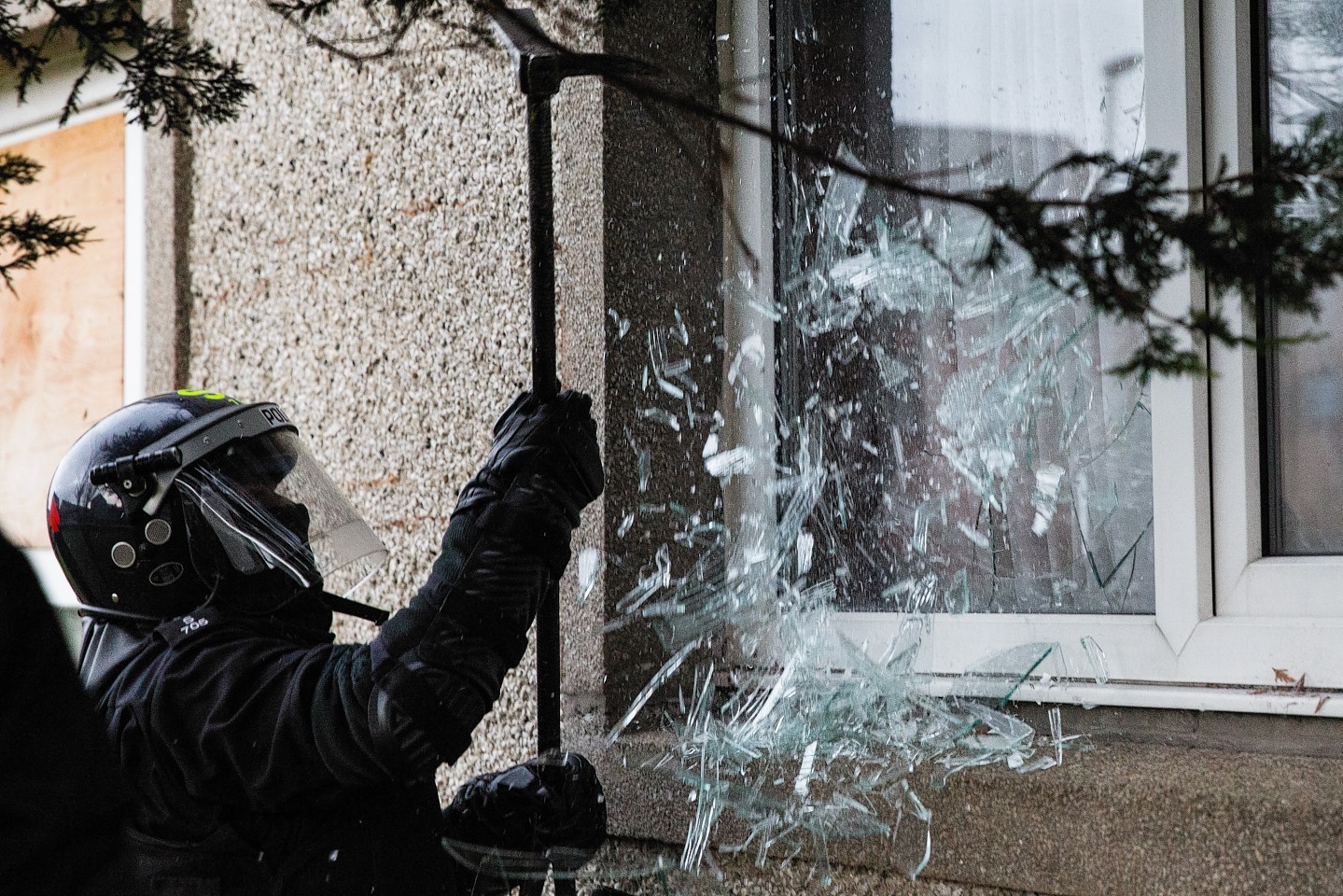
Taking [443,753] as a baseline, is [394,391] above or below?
above

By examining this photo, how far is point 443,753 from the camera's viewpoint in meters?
1.98

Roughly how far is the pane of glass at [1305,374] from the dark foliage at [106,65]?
1823 mm

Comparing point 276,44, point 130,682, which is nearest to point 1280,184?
point 130,682

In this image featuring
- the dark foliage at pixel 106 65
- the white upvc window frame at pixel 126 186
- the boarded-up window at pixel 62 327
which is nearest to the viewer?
the dark foliage at pixel 106 65

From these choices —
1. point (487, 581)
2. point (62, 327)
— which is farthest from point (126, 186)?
point (487, 581)

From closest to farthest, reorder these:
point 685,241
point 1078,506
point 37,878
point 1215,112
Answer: point 37,878 < point 1215,112 < point 1078,506 < point 685,241

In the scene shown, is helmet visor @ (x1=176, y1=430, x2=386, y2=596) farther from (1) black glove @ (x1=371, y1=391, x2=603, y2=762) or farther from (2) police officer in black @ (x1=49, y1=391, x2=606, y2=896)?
(1) black glove @ (x1=371, y1=391, x2=603, y2=762)

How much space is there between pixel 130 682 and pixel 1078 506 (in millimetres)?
1699

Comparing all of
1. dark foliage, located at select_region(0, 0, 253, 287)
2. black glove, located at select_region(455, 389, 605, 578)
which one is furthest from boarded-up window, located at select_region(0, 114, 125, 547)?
black glove, located at select_region(455, 389, 605, 578)

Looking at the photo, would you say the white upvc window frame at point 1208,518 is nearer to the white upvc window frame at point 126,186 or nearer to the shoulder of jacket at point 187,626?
the shoulder of jacket at point 187,626

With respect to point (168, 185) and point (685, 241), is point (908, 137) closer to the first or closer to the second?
point (685, 241)

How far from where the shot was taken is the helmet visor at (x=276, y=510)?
2.24 m

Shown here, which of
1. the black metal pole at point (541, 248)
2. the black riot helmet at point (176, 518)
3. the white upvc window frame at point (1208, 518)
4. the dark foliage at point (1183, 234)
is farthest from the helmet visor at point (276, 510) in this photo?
the white upvc window frame at point (1208, 518)

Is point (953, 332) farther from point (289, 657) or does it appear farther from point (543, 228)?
point (289, 657)
